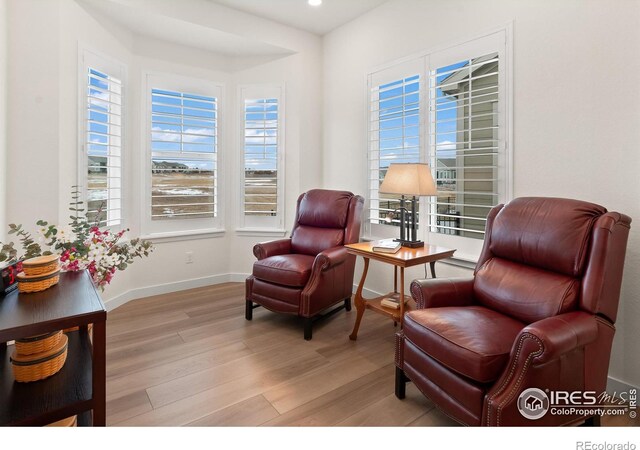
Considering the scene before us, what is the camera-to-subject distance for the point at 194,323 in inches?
123

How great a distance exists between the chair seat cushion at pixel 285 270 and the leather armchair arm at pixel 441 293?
104cm

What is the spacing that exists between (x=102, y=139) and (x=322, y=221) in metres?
2.23

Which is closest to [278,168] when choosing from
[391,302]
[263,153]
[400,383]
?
[263,153]

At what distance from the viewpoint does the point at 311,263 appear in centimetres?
306

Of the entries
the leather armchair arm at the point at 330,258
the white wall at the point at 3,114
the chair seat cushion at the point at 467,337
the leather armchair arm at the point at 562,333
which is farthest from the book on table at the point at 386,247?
the white wall at the point at 3,114

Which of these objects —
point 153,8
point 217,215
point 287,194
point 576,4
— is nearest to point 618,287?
point 576,4

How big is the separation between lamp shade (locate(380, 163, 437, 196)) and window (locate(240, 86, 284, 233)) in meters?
1.86

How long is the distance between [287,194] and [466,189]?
7.02 feet

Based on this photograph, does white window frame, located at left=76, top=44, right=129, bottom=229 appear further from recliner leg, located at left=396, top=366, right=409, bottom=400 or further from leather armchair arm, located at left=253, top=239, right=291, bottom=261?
recliner leg, located at left=396, top=366, right=409, bottom=400

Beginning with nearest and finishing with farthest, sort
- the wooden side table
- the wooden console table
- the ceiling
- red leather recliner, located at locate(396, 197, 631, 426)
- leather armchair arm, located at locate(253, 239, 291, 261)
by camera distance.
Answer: the wooden console table → red leather recliner, located at locate(396, 197, 631, 426) → the wooden side table → leather armchair arm, located at locate(253, 239, 291, 261) → the ceiling

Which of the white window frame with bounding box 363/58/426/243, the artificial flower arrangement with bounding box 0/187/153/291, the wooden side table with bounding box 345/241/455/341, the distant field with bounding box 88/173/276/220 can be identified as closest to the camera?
the artificial flower arrangement with bounding box 0/187/153/291

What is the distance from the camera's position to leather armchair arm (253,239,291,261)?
330cm

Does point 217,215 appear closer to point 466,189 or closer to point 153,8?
point 153,8

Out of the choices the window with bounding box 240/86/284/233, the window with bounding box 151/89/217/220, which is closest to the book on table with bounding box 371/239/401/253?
the window with bounding box 240/86/284/233
